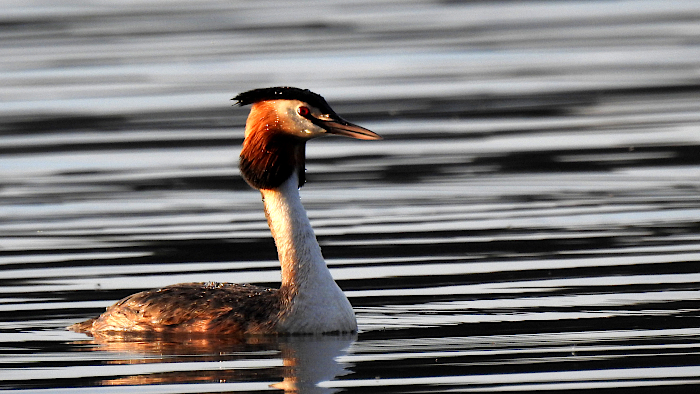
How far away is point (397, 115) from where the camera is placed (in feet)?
72.9

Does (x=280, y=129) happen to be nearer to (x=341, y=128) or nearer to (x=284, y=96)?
(x=284, y=96)

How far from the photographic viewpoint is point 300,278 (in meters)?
12.0

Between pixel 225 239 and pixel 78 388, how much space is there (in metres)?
5.33

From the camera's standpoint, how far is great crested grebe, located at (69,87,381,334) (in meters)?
11.9

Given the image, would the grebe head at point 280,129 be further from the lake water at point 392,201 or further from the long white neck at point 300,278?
the lake water at point 392,201

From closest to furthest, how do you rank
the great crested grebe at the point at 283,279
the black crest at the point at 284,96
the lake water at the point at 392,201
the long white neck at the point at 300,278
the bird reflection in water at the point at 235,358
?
1. the bird reflection in water at the point at 235,358
2. the lake water at the point at 392,201
3. the long white neck at the point at 300,278
4. the great crested grebe at the point at 283,279
5. the black crest at the point at 284,96

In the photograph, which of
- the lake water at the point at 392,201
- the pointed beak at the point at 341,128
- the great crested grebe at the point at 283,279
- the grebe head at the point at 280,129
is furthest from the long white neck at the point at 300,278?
the pointed beak at the point at 341,128

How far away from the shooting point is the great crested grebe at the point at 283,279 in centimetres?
1190

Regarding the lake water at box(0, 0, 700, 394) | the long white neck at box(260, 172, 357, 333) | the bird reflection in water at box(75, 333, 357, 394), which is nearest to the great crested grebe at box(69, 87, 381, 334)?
the long white neck at box(260, 172, 357, 333)

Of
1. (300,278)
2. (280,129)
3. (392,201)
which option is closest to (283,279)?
(300,278)

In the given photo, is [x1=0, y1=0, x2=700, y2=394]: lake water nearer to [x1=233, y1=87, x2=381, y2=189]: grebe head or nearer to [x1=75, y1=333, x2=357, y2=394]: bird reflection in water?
[x1=75, y1=333, x2=357, y2=394]: bird reflection in water

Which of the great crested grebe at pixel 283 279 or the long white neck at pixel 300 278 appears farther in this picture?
the great crested grebe at pixel 283 279

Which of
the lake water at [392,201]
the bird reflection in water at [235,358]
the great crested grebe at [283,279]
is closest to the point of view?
the bird reflection in water at [235,358]

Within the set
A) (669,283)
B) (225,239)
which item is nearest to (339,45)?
(225,239)
